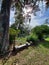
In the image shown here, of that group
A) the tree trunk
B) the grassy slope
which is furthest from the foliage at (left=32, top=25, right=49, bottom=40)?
the tree trunk

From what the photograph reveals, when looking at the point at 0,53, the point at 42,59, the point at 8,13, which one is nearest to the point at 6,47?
the point at 0,53

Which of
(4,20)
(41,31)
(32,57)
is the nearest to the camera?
(32,57)

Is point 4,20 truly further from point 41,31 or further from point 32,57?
point 41,31

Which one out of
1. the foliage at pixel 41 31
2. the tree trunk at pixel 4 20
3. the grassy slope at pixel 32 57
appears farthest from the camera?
the foliage at pixel 41 31

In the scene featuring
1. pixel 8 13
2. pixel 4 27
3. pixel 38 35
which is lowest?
pixel 38 35

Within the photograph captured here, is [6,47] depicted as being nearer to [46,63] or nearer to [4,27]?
[4,27]

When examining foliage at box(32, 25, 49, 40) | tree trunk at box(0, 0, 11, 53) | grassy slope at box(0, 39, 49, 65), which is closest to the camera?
grassy slope at box(0, 39, 49, 65)

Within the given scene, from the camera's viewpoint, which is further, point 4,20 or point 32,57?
point 4,20

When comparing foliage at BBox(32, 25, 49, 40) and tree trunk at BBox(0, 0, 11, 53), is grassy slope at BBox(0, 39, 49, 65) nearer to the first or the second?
tree trunk at BBox(0, 0, 11, 53)

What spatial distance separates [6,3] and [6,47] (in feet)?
6.33

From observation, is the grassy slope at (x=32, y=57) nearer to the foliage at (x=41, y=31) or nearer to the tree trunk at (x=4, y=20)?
the tree trunk at (x=4, y=20)

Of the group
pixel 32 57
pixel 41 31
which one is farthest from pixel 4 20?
pixel 41 31

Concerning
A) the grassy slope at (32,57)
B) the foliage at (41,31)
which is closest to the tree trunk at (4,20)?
the grassy slope at (32,57)

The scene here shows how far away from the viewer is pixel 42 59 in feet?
25.7
